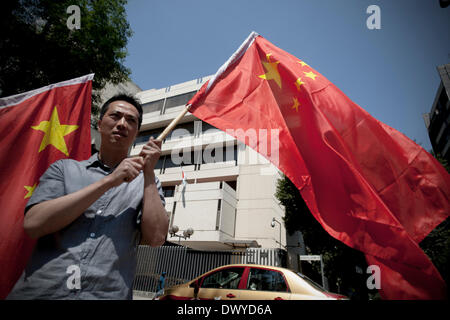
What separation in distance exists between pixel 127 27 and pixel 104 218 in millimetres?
14369

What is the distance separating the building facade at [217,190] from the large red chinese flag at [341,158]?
17.0m

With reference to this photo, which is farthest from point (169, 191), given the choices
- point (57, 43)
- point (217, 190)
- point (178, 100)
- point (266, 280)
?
point (266, 280)

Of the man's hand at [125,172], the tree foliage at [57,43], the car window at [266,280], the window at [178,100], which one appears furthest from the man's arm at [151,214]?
the window at [178,100]

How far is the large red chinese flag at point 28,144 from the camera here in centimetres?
230

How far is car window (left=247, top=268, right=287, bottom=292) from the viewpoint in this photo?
460cm

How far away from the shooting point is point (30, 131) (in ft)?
9.52

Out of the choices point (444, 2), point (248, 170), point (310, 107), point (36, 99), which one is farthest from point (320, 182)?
point (248, 170)

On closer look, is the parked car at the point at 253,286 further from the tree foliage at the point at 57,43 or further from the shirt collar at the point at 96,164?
the tree foliage at the point at 57,43

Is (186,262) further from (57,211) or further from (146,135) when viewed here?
(146,135)

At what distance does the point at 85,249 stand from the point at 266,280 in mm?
4338

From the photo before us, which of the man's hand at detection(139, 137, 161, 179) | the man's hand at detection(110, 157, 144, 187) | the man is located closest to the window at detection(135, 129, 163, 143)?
the man's hand at detection(139, 137, 161, 179)

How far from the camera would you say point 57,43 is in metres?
10.4
